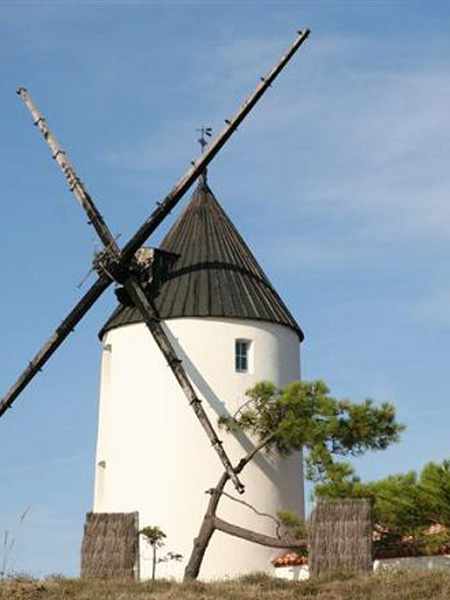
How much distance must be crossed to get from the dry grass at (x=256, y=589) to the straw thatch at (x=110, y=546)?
1.40 m

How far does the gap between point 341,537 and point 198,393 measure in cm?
824

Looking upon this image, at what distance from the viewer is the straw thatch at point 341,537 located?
64.0 ft

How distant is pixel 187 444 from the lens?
27.1 m

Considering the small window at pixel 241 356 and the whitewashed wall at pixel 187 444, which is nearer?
the whitewashed wall at pixel 187 444

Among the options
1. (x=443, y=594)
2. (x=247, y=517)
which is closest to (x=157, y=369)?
(x=247, y=517)

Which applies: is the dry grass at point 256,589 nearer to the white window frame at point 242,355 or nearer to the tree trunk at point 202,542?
the tree trunk at point 202,542

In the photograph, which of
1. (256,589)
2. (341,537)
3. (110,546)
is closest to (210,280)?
(110,546)

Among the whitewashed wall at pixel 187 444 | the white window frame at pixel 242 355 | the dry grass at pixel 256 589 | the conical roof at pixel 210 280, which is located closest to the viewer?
the dry grass at pixel 256 589

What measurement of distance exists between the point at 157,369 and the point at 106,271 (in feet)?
9.35

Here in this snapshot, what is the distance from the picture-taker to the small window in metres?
28.0

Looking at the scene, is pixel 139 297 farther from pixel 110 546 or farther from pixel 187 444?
pixel 110 546

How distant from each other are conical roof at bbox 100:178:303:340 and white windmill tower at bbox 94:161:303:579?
38mm

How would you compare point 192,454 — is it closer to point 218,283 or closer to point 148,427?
point 148,427

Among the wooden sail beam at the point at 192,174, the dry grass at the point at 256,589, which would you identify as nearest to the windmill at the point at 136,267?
the wooden sail beam at the point at 192,174
